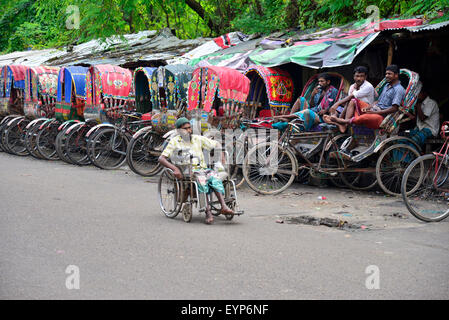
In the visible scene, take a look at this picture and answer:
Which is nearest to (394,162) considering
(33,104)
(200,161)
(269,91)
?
(269,91)

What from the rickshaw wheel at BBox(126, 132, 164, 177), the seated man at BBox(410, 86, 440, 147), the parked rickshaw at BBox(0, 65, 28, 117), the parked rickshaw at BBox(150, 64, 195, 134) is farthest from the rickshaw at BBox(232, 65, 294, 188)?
the parked rickshaw at BBox(0, 65, 28, 117)

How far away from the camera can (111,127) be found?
39.0 feet

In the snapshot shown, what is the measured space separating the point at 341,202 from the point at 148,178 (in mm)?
4220

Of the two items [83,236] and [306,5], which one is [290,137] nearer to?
[83,236]

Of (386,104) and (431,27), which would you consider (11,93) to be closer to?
(386,104)

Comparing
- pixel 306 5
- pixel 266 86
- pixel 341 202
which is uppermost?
pixel 306 5

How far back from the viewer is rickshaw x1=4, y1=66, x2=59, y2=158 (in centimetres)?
1451

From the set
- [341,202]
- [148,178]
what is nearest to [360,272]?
[341,202]

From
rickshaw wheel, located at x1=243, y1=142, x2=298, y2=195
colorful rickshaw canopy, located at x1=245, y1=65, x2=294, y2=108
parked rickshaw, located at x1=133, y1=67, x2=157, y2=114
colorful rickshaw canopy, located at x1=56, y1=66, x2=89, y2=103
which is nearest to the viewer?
rickshaw wheel, located at x1=243, y1=142, x2=298, y2=195

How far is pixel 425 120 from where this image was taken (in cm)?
941

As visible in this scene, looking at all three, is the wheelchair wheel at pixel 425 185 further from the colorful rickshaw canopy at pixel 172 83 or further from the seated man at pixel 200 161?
the colorful rickshaw canopy at pixel 172 83

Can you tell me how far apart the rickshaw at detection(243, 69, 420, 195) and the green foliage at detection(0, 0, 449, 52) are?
9.63 feet

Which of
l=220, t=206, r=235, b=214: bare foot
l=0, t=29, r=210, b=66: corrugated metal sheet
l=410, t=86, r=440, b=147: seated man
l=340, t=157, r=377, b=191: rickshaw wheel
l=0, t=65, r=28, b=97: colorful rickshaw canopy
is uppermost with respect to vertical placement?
l=0, t=29, r=210, b=66: corrugated metal sheet

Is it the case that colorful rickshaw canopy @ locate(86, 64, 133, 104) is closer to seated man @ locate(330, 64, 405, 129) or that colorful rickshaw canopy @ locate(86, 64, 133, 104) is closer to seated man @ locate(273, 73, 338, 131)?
seated man @ locate(273, 73, 338, 131)
